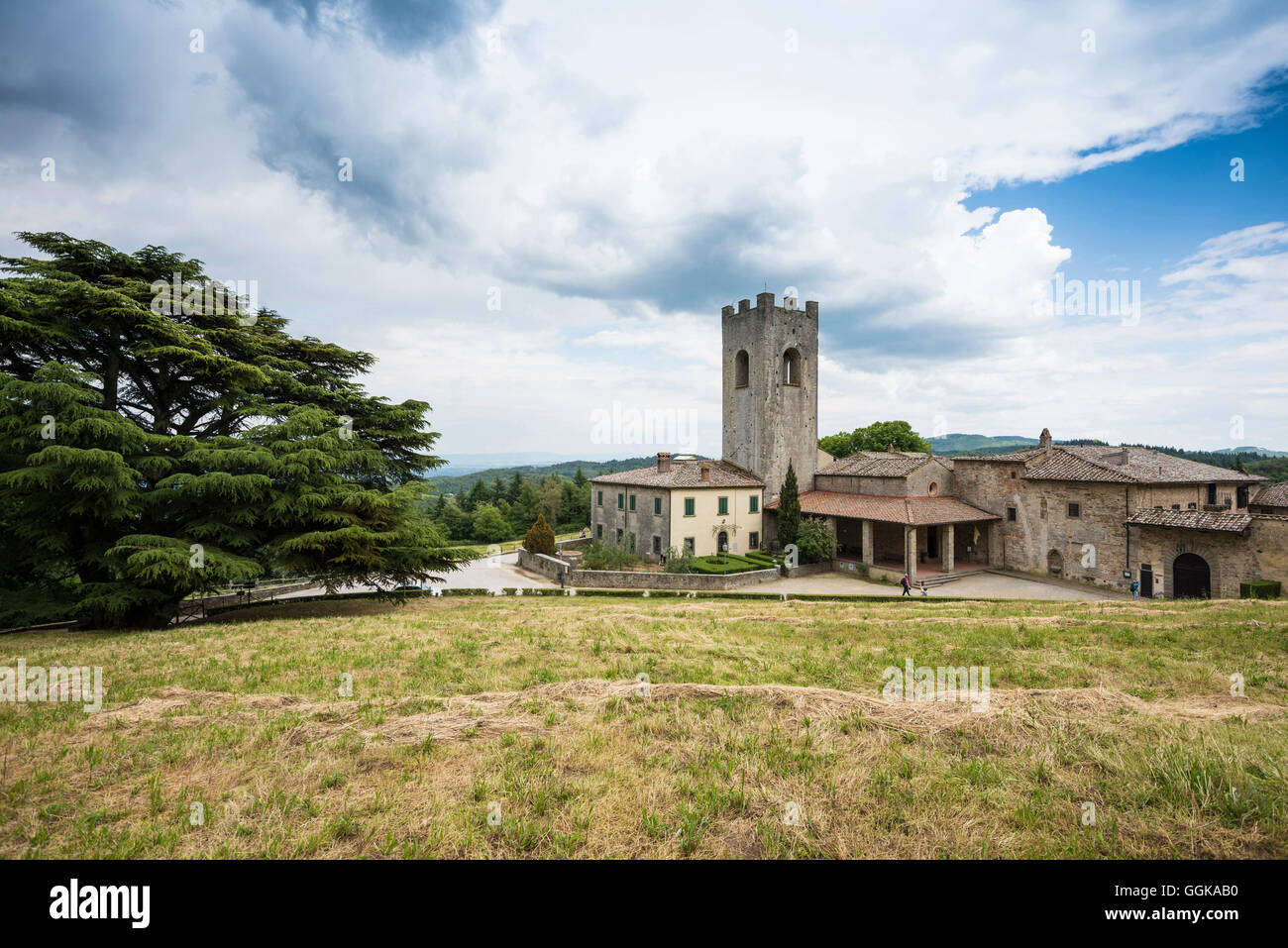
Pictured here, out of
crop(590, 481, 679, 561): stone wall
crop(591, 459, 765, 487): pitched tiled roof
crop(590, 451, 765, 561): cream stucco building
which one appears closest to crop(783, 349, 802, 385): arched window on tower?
crop(591, 459, 765, 487): pitched tiled roof

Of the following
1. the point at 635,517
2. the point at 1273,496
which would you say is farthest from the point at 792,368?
the point at 1273,496

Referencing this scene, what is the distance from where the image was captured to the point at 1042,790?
476 cm

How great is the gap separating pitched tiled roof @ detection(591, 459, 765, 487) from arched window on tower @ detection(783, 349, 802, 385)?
7.02 metres

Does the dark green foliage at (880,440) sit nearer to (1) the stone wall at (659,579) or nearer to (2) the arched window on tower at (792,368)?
(2) the arched window on tower at (792,368)

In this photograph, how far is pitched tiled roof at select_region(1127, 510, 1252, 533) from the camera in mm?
22844

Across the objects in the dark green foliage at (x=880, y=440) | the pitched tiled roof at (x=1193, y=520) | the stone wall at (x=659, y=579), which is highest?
the dark green foliage at (x=880, y=440)

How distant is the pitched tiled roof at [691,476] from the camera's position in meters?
34.4

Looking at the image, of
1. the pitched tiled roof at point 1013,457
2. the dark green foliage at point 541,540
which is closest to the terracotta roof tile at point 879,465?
the pitched tiled roof at point 1013,457

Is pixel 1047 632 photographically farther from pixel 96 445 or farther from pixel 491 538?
pixel 491 538

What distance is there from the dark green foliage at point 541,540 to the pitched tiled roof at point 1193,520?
31.1 metres

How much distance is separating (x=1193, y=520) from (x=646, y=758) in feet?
98.8

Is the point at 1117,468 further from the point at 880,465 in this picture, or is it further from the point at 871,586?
the point at 871,586
